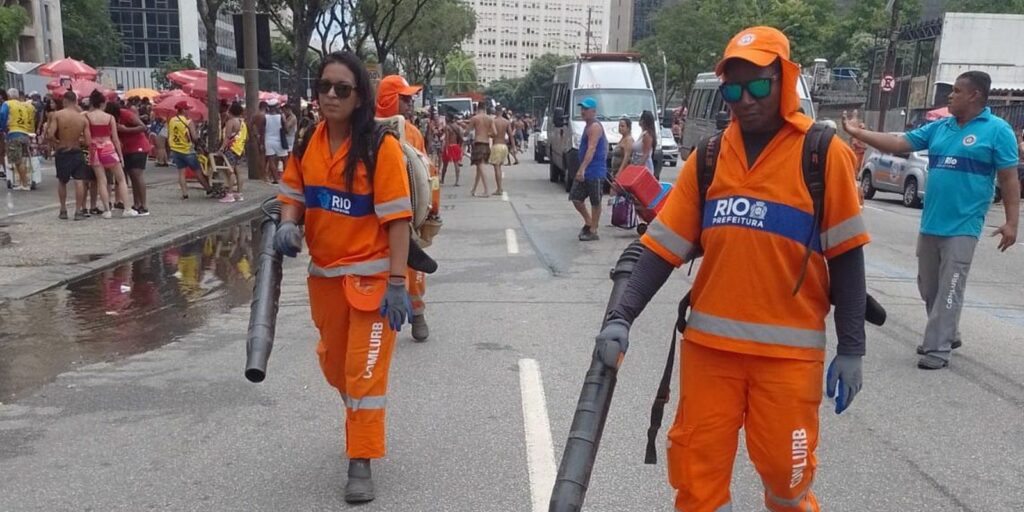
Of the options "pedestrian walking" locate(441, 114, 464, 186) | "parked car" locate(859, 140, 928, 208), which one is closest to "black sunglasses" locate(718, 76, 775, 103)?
"parked car" locate(859, 140, 928, 208)

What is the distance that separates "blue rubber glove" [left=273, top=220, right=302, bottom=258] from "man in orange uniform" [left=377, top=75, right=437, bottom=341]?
118 cm

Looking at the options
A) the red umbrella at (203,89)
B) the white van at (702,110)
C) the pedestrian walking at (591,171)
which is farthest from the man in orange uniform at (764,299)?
the red umbrella at (203,89)

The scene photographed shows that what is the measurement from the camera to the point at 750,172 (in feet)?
8.99

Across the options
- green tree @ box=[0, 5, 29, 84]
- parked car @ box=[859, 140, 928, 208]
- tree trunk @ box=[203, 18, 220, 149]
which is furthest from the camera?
green tree @ box=[0, 5, 29, 84]

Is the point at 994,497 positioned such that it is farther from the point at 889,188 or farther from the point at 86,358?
the point at 889,188

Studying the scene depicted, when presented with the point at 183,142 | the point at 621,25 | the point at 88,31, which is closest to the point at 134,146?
the point at 183,142

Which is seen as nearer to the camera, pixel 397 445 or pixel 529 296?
pixel 397 445

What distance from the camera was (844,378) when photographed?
2.89 meters

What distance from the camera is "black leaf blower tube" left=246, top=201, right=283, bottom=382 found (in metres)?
3.56

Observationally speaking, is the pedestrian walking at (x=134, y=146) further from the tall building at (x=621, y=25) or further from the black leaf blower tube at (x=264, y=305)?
the tall building at (x=621, y=25)

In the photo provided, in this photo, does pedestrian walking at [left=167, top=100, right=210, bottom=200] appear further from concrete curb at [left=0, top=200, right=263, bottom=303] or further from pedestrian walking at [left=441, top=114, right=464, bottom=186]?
pedestrian walking at [left=441, top=114, right=464, bottom=186]

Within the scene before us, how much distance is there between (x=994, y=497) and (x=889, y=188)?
1658cm

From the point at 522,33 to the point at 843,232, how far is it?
176m

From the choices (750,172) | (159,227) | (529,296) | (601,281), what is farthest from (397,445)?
(159,227)
